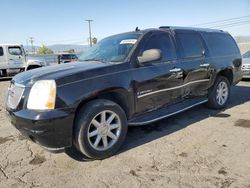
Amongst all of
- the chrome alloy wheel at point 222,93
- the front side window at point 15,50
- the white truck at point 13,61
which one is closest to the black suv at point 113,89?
the chrome alloy wheel at point 222,93

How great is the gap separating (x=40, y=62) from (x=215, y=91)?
1326cm

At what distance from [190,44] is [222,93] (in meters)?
1.72

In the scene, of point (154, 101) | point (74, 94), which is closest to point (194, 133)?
point (154, 101)

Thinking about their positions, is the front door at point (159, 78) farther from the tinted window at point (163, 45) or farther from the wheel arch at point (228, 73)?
the wheel arch at point (228, 73)

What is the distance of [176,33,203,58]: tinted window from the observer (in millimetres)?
4809

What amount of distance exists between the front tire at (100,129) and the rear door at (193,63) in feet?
5.86

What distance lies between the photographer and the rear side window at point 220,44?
18.4ft

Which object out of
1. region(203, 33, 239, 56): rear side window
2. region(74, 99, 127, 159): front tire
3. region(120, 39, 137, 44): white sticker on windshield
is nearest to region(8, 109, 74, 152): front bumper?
region(74, 99, 127, 159): front tire

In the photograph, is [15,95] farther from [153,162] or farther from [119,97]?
[153,162]

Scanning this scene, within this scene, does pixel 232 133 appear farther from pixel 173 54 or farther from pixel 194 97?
pixel 173 54

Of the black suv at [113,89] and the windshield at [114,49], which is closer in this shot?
the black suv at [113,89]

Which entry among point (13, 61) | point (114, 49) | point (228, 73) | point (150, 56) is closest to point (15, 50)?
point (13, 61)

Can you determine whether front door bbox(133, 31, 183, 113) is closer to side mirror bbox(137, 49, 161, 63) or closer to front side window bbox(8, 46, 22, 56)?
side mirror bbox(137, 49, 161, 63)

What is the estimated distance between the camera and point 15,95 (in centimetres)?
339
